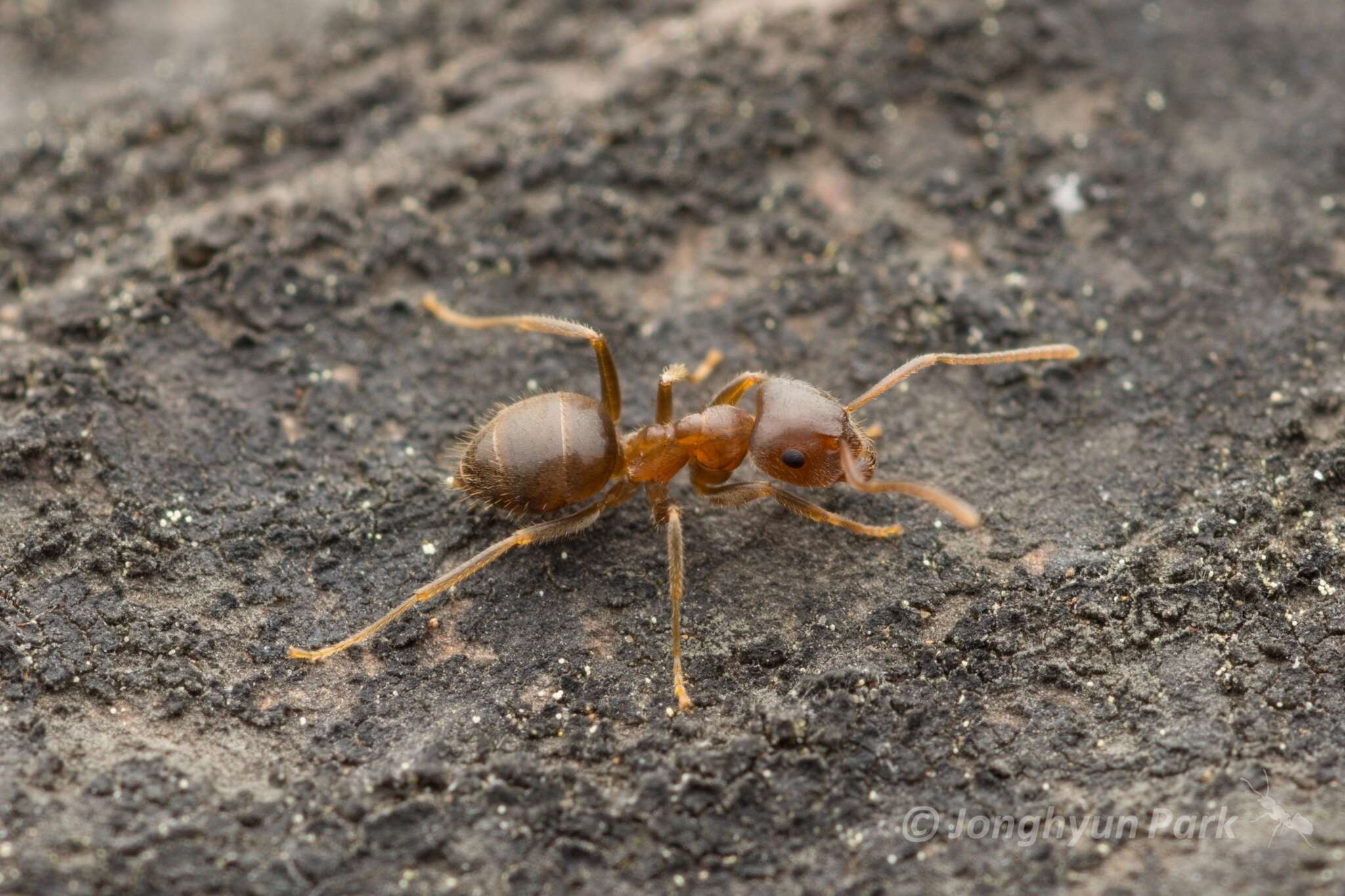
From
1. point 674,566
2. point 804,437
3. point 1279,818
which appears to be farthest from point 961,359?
point 1279,818

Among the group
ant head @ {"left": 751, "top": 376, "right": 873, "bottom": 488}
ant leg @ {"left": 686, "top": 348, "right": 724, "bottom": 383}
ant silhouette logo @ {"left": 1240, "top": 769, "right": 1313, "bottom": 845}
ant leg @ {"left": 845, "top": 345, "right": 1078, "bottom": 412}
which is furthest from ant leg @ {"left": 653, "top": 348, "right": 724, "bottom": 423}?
ant silhouette logo @ {"left": 1240, "top": 769, "right": 1313, "bottom": 845}

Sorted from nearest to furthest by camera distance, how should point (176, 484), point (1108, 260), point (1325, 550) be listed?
point (1325, 550)
point (176, 484)
point (1108, 260)

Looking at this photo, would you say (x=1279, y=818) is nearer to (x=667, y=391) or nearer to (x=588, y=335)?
(x=667, y=391)

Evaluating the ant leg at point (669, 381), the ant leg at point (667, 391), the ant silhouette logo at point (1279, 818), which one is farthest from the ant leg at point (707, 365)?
the ant silhouette logo at point (1279, 818)

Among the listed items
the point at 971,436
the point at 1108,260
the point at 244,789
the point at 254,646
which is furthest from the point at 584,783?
the point at 1108,260

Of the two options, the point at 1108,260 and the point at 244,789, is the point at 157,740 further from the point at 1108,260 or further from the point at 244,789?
the point at 1108,260

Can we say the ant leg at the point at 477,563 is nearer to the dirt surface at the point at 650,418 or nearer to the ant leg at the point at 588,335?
the dirt surface at the point at 650,418

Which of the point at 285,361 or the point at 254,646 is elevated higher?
the point at 285,361
